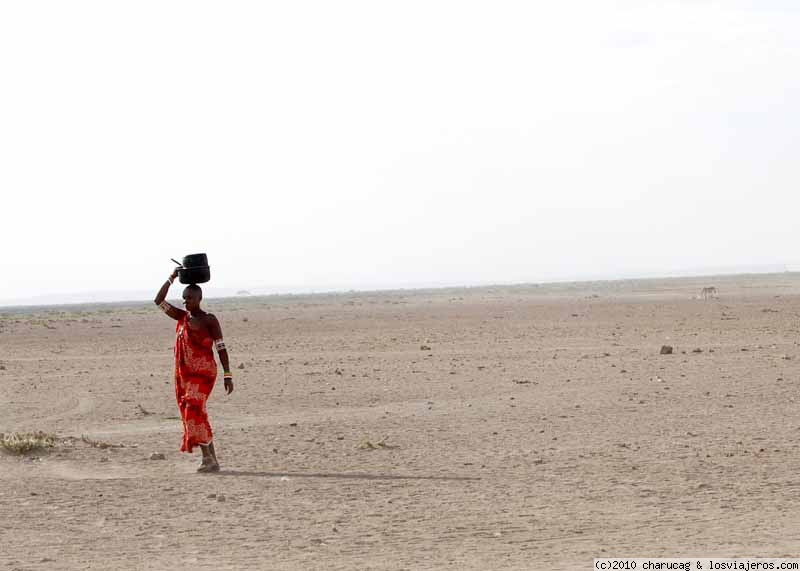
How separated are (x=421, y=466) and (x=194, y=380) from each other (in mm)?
2598

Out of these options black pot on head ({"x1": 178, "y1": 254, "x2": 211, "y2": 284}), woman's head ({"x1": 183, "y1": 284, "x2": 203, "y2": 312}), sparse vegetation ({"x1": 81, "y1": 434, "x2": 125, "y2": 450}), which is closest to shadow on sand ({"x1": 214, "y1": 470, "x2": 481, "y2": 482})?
woman's head ({"x1": 183, "y1": 284, "x2": 203, "y2": 312})

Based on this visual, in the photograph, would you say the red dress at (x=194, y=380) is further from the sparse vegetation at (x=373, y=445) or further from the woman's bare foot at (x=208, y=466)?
the sparse vegetation at (x=373, y=445)

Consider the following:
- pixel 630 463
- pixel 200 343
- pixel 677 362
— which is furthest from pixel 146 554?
pixel 677 362

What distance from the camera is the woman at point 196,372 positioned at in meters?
12.1

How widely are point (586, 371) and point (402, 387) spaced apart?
3981 mm

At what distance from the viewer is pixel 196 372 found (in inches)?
478

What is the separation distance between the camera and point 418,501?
34.3 feet

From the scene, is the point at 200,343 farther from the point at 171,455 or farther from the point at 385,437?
the point at 385,437

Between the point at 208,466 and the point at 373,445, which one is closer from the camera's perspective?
the point at 208,466

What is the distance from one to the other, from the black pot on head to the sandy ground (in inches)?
81.5

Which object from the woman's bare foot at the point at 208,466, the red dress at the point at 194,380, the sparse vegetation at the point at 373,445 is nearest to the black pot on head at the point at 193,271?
the red dress at the point at 194,380

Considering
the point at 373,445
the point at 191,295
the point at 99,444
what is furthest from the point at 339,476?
the point at 99,444

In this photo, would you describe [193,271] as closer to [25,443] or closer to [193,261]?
[193,261]

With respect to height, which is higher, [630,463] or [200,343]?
[200,343]
